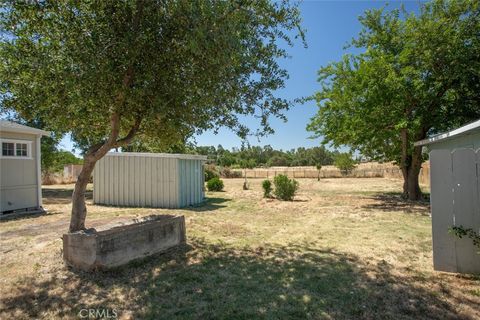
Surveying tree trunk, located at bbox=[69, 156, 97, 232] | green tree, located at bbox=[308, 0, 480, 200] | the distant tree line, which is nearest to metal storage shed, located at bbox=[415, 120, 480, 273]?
tree trunk, located at bbox=[69, 156, 97, 232]

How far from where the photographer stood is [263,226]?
8883 mm

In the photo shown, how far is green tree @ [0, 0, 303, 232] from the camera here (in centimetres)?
453

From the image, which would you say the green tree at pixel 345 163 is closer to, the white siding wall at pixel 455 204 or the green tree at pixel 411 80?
the green tree at pixel 411 80

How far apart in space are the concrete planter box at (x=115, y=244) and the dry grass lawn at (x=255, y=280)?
0.19 m

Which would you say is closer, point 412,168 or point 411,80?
point 411,80

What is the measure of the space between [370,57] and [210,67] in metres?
11.5

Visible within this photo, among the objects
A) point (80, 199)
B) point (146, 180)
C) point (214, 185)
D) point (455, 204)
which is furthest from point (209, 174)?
point (455, 204)

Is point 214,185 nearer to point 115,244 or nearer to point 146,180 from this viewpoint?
point 146,180

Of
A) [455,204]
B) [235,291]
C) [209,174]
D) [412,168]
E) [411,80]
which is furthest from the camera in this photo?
[209,174]

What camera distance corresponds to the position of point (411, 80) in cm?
1286

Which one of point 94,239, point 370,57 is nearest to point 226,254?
point 94,239

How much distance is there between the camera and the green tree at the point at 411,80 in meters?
12.4

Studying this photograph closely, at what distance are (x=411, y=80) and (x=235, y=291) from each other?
12419 mm

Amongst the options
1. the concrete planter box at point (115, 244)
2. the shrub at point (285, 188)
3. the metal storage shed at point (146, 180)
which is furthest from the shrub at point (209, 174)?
the concrete planter box at point (115, 244)
